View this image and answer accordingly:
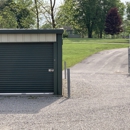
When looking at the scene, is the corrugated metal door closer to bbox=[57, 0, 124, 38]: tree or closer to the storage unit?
the storage unit

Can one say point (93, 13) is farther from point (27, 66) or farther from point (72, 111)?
point (72, 111)

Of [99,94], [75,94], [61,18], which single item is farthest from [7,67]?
[61,18]

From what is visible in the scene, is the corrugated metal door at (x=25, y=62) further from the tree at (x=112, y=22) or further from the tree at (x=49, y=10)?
the tree at (x=112, y=22)

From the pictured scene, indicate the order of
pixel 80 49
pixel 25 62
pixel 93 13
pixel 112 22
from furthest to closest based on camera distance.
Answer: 1. pixel 93 13
2. pixel 112 22
3. pixel 80 49
4. pixel 25 62

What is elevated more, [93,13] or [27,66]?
[93,13]

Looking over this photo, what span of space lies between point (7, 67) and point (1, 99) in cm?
138

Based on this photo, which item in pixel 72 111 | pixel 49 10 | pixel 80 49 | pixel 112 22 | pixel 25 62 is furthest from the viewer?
pixel 112 22

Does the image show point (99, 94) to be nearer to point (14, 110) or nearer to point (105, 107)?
point (105, 107)

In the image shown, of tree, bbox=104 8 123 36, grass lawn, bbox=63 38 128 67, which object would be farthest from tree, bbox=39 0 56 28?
tree, bbox=104 8 123 36

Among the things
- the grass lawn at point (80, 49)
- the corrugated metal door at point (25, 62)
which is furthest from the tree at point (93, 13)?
the corrugated metal door at point (25, 62)

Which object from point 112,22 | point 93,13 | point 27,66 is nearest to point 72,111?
point 27,66

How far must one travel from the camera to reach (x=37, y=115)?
751 centimetres

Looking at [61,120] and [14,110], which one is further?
[14,110]

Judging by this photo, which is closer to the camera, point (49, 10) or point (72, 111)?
point (72, 111)
